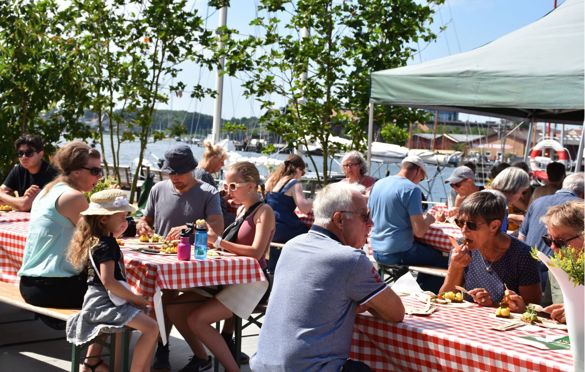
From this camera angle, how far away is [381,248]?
279 inches

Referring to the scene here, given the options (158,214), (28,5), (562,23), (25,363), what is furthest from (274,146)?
(25,363)

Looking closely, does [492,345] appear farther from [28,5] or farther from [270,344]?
[28,5]

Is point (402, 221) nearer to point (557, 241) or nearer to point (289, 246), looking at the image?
point (557, 241)

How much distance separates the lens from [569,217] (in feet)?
12.5

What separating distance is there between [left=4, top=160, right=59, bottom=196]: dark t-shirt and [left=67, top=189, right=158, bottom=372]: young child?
10.5 feet

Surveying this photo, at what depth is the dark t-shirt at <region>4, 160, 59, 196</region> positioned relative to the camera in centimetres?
763

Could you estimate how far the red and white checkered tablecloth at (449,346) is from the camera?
121 inches

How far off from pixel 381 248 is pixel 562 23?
303cm

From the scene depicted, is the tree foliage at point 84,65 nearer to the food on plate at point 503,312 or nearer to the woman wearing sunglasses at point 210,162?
the woman wearing sunglasses at point 210,162

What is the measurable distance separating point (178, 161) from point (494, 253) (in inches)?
101

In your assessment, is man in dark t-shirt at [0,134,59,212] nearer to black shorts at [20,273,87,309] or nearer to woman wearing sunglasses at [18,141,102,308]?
woman wearing sunglasses at [18,141,102,308]

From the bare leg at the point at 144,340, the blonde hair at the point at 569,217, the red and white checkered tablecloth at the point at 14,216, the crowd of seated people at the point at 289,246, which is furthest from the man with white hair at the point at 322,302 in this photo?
the red and white checkered tablecloth at the point at 14,216

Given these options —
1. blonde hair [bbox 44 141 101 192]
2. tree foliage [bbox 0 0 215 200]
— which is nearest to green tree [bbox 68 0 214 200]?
tree foliage [bbox 0 0 215 200]

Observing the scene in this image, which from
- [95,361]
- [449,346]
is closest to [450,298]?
[449,346]
